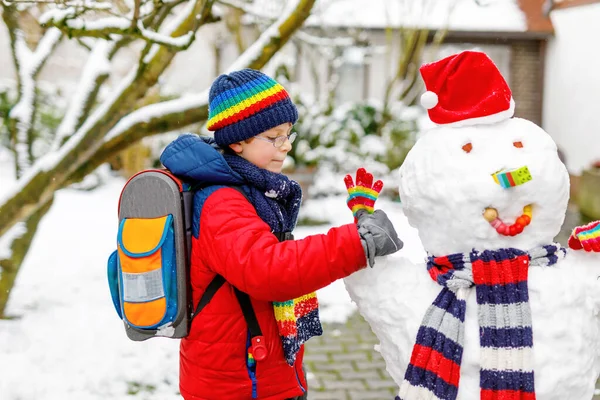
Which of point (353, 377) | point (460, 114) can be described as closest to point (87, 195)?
point (353, 377)

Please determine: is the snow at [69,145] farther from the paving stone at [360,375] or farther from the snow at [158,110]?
the paving stone at [360,375]

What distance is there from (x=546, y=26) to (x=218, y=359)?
508 inches

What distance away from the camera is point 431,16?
1344 cm

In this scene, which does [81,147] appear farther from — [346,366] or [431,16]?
[431,16]

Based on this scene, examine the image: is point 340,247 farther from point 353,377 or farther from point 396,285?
point 353,377

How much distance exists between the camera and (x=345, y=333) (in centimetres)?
511

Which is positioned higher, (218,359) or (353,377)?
(218,359)

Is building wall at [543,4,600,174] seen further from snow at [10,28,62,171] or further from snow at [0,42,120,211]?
snow at [10,28,62,171]

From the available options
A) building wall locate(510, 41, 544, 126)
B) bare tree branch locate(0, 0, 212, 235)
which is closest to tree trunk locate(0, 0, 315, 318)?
bare tree branch locate(0, 0, 212, 235)

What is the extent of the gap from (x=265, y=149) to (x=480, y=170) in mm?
696

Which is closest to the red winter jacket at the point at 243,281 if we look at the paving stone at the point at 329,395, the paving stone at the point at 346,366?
the paving stone at the point at 329,395

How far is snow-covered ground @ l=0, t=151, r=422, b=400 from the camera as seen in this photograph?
3.82 m

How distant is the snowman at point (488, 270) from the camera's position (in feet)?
6.73

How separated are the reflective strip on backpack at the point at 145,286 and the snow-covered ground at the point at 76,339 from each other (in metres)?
1.90
